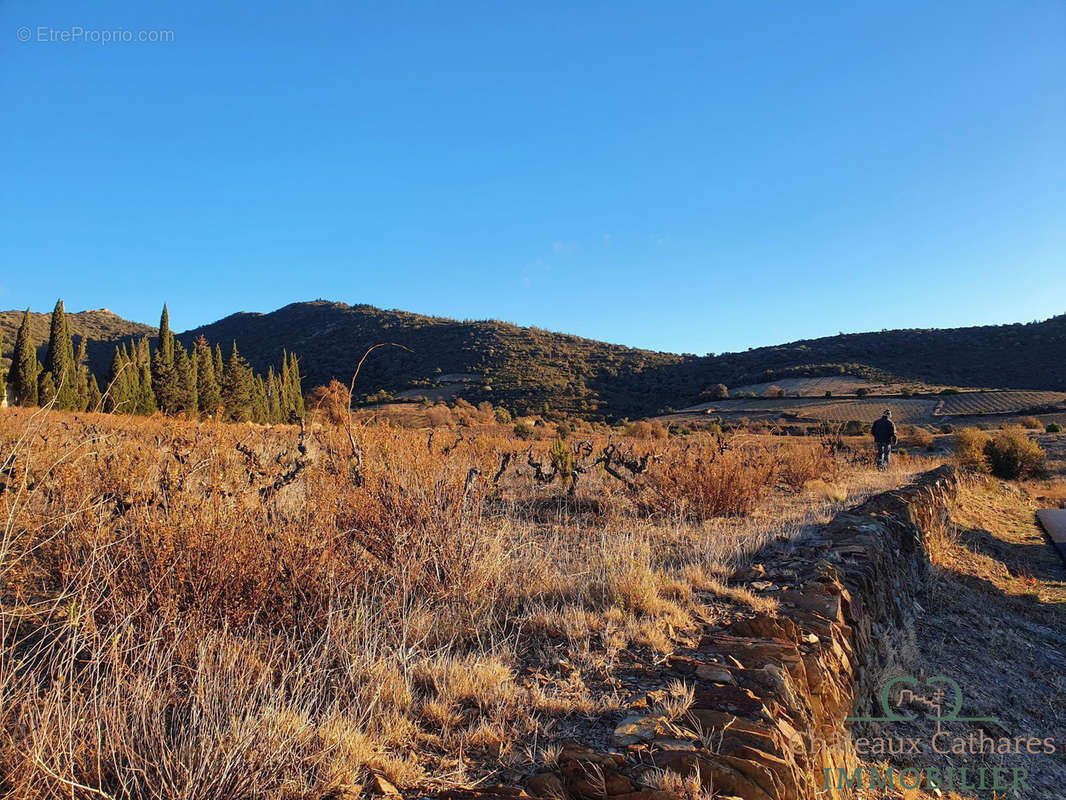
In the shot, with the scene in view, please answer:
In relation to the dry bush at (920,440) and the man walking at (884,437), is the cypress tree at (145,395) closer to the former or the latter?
the man walking at (884,437)

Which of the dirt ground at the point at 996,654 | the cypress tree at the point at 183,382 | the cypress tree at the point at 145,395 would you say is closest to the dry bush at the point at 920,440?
the dirt ground at the point at 996,654

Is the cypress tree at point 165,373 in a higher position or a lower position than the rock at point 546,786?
higher

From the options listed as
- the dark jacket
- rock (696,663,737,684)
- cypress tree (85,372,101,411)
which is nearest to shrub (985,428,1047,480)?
the dark jacket

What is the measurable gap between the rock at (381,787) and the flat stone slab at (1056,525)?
13.6 metres

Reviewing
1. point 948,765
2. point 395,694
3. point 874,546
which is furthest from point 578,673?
point 874,546

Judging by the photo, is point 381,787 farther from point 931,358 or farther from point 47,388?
point 931,358

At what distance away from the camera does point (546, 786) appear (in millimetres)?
2057

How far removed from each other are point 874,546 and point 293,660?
17.9ft

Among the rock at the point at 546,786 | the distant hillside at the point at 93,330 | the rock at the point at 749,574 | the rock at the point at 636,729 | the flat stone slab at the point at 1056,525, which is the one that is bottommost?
the flat stone slab at the point at 1056,525

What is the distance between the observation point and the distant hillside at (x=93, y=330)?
6194cm

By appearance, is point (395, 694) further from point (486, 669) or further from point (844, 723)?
point (844, 723)

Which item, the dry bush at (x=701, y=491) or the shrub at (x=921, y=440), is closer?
Result: the dry bush at (x=701, y=491)

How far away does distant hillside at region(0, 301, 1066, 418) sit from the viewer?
5547cm

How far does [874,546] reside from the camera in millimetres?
5762
